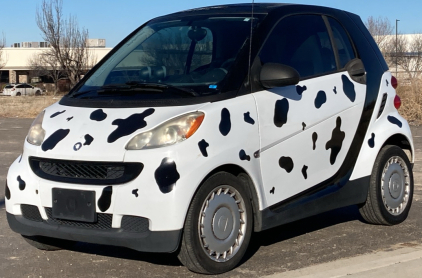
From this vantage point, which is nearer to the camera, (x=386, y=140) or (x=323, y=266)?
(x=323, y=266)

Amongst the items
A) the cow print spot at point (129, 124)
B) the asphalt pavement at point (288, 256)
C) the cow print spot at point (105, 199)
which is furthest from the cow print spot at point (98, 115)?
the asphalt pavement at point (288, 256)

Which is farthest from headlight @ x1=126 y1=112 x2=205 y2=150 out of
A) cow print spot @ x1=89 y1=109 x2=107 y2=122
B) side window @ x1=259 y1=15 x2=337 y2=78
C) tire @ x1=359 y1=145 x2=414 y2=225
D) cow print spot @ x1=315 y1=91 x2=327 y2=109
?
tire @ x1=359 y1=145 x2=414 y2=225

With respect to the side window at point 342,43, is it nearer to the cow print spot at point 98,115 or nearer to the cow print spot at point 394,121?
the cow print spot at point 394,121

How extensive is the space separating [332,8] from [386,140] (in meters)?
1.21

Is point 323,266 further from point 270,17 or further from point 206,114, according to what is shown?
point 270,17

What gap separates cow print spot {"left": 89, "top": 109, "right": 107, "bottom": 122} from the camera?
15.1ft

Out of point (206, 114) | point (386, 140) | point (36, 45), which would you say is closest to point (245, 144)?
point (206, 114)

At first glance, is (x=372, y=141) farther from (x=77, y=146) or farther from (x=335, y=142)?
(x=77, y=146)

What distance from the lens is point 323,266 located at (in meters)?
4.84

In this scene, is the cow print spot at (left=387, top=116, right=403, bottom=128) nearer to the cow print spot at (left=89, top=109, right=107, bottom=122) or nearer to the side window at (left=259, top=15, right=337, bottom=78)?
the side window at (left=259, top=15, right=337, bottom=78)

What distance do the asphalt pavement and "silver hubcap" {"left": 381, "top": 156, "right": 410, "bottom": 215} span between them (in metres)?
0.19

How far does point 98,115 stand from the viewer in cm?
466

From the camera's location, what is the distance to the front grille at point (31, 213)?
4672mm

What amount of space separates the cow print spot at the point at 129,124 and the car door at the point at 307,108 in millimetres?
827
